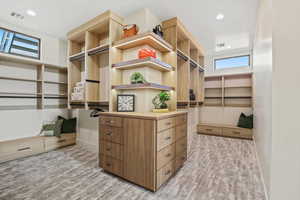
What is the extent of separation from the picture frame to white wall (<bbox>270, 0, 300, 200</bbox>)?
1.91 meters

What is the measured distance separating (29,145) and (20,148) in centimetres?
14

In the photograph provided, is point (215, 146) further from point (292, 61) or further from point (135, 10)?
point (135, 10)

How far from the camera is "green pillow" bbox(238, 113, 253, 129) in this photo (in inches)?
165

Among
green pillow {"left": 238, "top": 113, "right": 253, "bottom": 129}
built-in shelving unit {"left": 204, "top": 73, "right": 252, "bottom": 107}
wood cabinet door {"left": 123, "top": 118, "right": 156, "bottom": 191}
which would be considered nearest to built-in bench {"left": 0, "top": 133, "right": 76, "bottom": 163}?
wood cabinet door {"left": 123, "top": 118, "right": 156, "bottom": 191}

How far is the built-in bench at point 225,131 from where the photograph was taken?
4141 millimetres

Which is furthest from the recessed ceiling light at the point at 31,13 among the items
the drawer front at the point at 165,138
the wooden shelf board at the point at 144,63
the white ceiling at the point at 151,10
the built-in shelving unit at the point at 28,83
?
the drawer front at the point at 165,138

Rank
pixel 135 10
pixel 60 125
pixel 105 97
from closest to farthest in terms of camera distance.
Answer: pixel 135 10
pixel 105 97
pixel 60 125

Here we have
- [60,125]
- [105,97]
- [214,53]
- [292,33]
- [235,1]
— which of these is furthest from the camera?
[214,53]

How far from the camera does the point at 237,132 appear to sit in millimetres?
4238

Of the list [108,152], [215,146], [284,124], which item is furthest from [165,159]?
[215,146]

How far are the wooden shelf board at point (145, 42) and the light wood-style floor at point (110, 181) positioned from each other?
2.25 meters

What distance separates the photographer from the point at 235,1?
7.57 feet

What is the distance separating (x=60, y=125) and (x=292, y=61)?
434cm

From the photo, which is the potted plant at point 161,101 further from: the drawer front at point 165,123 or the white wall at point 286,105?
the white wall at point 286,105
